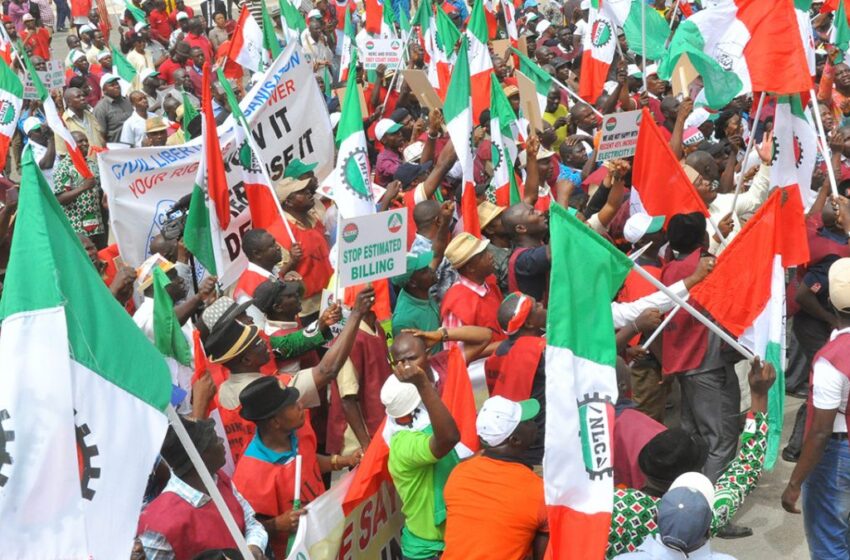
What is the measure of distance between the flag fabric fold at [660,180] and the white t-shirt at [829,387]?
6.66 ft

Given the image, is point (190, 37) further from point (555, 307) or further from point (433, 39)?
point (555, 307)

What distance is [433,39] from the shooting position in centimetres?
1351

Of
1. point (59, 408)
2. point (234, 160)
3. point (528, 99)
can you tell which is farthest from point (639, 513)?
point (528, 99)

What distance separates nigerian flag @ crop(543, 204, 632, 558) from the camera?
4.36 meters

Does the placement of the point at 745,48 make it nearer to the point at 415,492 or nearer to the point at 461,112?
the point at 461,112

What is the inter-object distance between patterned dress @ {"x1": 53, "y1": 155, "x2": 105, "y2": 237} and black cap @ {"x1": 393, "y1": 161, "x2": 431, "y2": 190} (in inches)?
120

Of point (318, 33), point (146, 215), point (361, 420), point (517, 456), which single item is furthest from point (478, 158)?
point (318, 33)

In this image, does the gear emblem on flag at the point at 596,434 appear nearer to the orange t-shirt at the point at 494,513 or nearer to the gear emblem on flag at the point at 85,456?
the orange t-shirt at the point at 494,513

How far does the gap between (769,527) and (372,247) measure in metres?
2.94

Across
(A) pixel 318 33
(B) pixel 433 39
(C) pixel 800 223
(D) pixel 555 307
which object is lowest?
(A) pixel 318 33

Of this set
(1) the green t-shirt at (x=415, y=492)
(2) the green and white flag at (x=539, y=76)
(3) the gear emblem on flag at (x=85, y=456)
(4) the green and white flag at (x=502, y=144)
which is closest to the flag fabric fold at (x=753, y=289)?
(1) the green t-shirt at (x=415, y=492)

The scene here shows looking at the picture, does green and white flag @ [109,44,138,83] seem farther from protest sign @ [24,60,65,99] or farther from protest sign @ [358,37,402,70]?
protest sign @ [358,37,402,70]

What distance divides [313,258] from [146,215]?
199 centimetres

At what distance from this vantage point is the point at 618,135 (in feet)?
30.2
